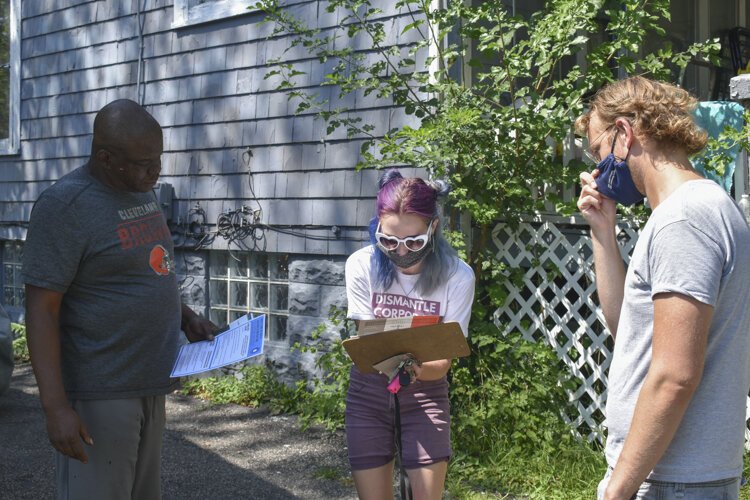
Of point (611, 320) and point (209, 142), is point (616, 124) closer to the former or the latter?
point (611, 320)

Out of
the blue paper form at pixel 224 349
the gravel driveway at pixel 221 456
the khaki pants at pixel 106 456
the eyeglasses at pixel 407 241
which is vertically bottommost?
the gravel driveway at pixel 221 456

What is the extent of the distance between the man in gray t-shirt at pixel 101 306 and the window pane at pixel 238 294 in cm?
469

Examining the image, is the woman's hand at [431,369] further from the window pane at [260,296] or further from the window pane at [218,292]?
the window pane at [218,292]

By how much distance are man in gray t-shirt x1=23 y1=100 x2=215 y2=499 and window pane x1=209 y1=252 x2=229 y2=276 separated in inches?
189

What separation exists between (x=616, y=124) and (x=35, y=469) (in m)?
4.55

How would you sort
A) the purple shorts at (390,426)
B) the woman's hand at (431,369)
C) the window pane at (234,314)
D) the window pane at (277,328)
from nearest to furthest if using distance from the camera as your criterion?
the woman's hand at (431,369)
the purple shorts at (390,426)
the window pane at (277,328)
the window pane at (234,314)

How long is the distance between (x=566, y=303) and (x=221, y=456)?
→ 2462 mm

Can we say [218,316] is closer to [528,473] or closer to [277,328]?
[277,328]

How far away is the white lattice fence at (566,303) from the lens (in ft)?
17.4

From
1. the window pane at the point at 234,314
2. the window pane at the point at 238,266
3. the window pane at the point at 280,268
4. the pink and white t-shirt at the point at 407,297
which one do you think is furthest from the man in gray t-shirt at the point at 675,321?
the window pane at the point at 234,314

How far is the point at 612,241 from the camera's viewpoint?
2.43 metres

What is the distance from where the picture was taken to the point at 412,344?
9.30 ft

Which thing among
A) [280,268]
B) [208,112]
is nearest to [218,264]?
[280,268]

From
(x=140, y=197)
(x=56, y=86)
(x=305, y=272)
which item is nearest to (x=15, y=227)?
(x=56, y=86)
